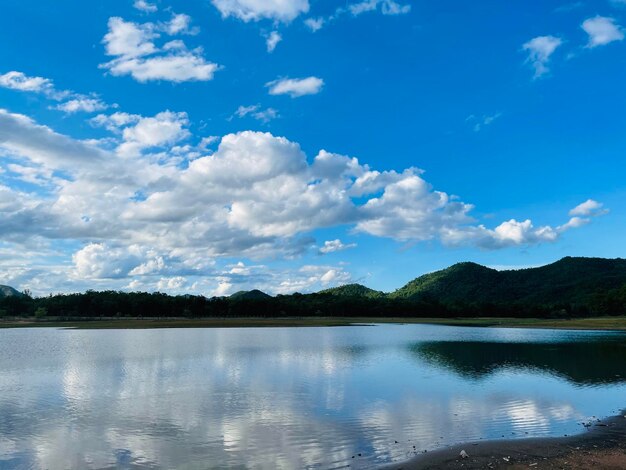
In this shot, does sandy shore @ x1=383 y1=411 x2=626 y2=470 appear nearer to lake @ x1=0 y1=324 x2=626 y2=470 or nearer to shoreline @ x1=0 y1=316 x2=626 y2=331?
lake @ x1=0 y1=324 x2=626 y2=470

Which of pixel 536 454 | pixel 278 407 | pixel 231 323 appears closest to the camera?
pixel 536 454

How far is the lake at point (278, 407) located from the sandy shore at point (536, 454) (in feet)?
3.79

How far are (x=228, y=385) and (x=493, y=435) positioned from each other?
18.7 metres

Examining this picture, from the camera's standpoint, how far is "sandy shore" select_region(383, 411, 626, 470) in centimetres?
1623

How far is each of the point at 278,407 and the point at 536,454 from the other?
13.5 m

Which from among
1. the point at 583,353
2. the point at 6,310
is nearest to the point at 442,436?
the point at 583,353

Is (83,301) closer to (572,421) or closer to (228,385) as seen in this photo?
(228,385)

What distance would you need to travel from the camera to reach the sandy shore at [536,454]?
53.3 feet

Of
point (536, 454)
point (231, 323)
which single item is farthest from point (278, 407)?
point (231, 323)

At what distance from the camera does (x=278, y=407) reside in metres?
26.5

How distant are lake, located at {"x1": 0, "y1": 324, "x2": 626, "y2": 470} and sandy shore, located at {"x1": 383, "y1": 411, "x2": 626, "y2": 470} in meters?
1.16

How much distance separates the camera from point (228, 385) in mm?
33500

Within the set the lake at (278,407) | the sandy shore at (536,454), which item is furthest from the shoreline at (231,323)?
the sandy shore at (536,454)

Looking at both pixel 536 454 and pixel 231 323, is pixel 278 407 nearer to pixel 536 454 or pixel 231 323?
pixel 536 454
